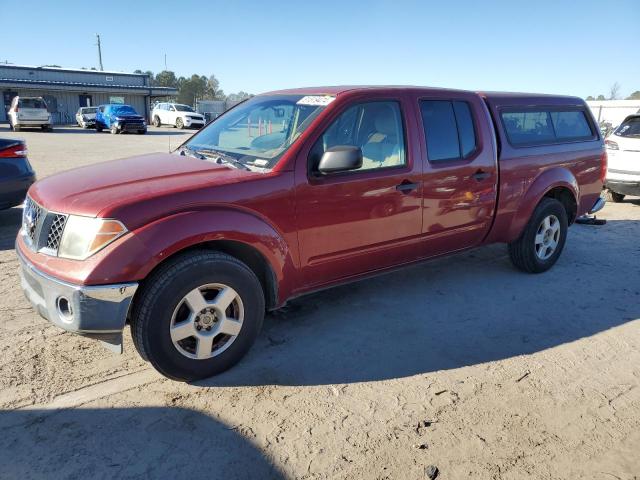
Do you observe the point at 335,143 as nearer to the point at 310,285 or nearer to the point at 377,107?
the point at 377,107

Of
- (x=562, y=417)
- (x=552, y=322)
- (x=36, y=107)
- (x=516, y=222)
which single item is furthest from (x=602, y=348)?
(x=36, y=107)

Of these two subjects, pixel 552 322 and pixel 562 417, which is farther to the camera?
pixel 552 322

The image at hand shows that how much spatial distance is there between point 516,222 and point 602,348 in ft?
5.19

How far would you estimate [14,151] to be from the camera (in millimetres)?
6238

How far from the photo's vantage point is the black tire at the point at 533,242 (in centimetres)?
509

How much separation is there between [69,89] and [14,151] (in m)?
38.4

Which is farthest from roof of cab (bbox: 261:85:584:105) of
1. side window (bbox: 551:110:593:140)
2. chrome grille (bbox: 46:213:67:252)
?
chrome grille (bbox: 46:213:67:252)

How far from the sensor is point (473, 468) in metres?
2.49

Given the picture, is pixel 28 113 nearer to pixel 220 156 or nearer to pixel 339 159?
pixel 220 156

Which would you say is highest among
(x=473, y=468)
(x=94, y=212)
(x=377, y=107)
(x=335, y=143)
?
(x=377, y=107)

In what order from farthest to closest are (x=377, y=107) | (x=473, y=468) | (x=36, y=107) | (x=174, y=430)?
(x=36, y=107)
(x=377, y=107)
(x=174, y=430)
(x=473, y=468)

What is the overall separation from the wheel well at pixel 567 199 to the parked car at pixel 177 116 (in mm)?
32178

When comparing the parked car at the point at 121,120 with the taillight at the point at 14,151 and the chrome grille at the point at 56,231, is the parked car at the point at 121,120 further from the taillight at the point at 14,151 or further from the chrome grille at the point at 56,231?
the chrome grille at the point at 56,231

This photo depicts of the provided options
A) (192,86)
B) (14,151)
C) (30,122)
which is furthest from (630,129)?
(192,86)
